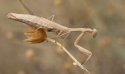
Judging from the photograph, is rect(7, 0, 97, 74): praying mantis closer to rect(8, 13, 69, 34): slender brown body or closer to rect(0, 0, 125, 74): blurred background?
rect(8, 13, 69, 34): slender brown body

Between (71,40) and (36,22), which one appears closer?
(36,22)

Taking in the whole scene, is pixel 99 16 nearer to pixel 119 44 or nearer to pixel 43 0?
pixel 119 44

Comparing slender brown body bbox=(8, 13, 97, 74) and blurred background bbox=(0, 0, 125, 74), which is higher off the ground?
slender brown body bbox=(8, 13, 97, 74)

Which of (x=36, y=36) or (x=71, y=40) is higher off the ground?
(x=36, y=36)

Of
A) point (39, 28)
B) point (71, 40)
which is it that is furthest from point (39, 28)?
point (71, 40)

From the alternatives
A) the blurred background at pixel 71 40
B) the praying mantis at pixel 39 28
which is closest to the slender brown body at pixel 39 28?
the praying mantis at pixel 39 28

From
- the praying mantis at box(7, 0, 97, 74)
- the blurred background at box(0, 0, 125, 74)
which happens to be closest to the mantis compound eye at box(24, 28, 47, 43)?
the praying mantis at box(7, 0, 97, 74)

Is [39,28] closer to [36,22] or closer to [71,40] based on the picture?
[36,22]

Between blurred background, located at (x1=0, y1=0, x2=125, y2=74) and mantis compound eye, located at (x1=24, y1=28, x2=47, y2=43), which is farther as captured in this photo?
blurred background, located at (x1=0, y1=0, x2=125, y2=74)

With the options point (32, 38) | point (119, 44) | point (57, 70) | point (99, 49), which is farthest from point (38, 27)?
point (57, 70)

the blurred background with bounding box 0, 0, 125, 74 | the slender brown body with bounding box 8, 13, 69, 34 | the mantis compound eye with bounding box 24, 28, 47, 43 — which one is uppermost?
the slender brown body with bounding box 8, 13, 69, 34
